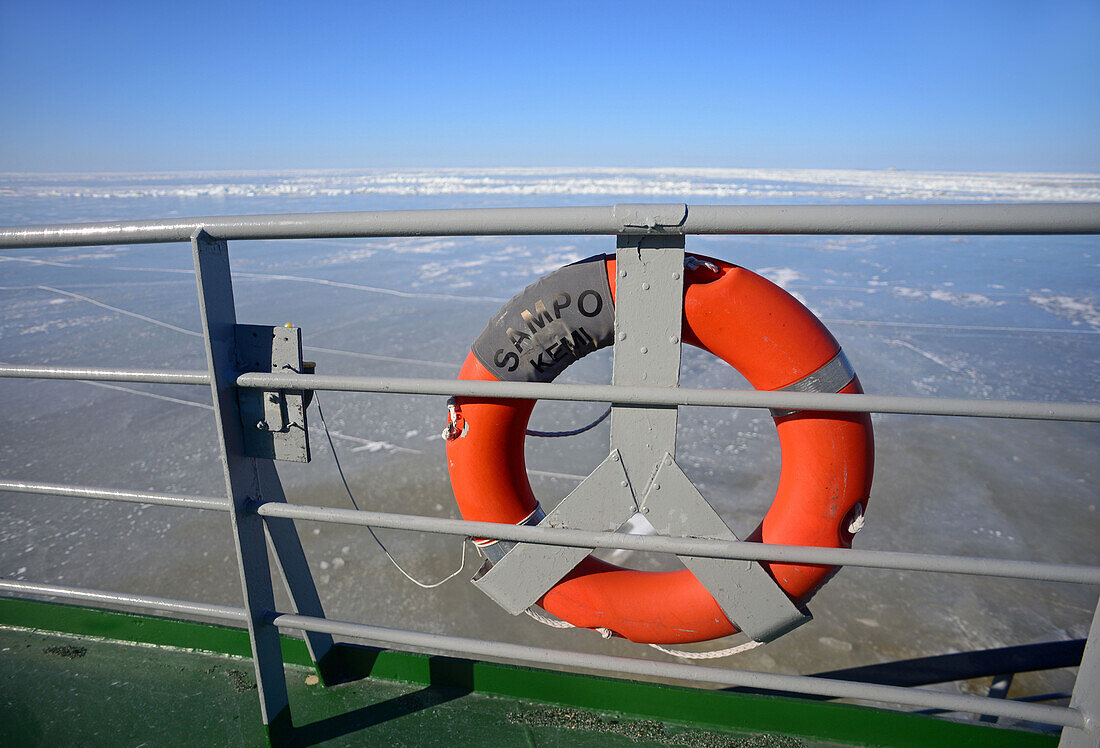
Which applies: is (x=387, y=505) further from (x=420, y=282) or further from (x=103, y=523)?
(x=420, y=282)

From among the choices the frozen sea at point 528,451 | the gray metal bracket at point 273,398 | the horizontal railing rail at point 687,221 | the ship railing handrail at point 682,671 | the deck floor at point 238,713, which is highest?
the horizontal railing rail at point 687,221

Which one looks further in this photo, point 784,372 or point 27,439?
point 27,439

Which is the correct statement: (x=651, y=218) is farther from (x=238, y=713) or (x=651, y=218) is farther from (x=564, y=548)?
(x=238, y=713)

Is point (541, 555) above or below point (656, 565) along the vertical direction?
above

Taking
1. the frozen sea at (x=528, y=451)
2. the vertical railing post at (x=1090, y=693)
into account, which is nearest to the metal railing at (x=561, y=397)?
the vertical railing post at (x=1090, y=693)

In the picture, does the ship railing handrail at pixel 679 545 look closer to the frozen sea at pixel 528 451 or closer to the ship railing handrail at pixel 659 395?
the ship railing handrail at pixel 659 395

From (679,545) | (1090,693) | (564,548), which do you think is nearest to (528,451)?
(564,548)

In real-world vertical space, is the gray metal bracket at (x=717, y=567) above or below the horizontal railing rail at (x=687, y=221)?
below

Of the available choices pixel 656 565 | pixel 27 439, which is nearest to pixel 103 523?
pixel 27 439
